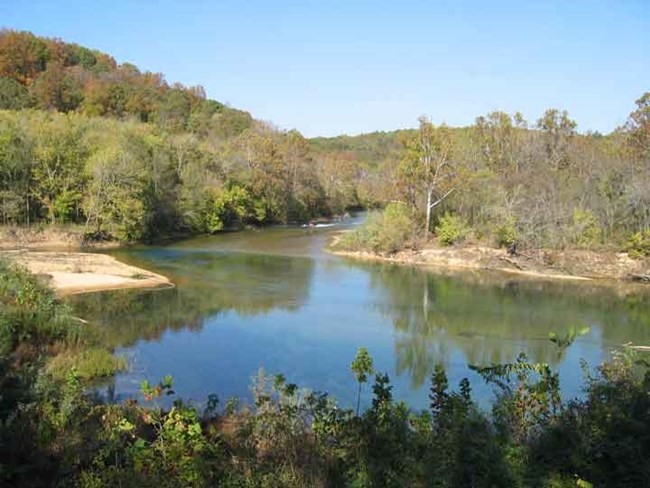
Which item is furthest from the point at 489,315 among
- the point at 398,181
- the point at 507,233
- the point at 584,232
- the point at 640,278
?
the point at 398,181

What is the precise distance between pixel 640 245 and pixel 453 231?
1178 centimetres

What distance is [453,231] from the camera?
42438mm

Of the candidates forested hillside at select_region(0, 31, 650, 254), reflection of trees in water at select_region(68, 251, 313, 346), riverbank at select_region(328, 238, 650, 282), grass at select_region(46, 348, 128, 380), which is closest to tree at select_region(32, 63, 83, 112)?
forested hillside at select_region(0, 31, 650, 254)

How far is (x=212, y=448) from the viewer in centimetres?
699

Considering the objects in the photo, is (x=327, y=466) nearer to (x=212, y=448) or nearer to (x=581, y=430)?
(x=212, y=448)

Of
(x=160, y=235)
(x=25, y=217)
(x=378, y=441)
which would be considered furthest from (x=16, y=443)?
(x=160, y=235)

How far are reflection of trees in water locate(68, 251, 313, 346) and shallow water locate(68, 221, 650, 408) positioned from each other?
0.22ft

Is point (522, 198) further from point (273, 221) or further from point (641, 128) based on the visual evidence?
point (273, 221)

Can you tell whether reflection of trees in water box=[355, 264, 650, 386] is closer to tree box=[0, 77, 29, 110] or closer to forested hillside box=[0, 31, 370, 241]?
forested hillside box=[0, 31, 370, 241]

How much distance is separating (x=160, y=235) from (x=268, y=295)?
24.7 m

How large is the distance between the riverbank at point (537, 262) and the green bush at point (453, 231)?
2.88 ft

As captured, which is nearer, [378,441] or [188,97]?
[378,441]

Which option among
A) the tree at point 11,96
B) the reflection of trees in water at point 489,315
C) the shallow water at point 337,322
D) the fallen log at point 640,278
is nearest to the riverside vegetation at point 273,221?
the tree at point 11,96

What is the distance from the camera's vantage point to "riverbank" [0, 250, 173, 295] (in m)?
26.9
